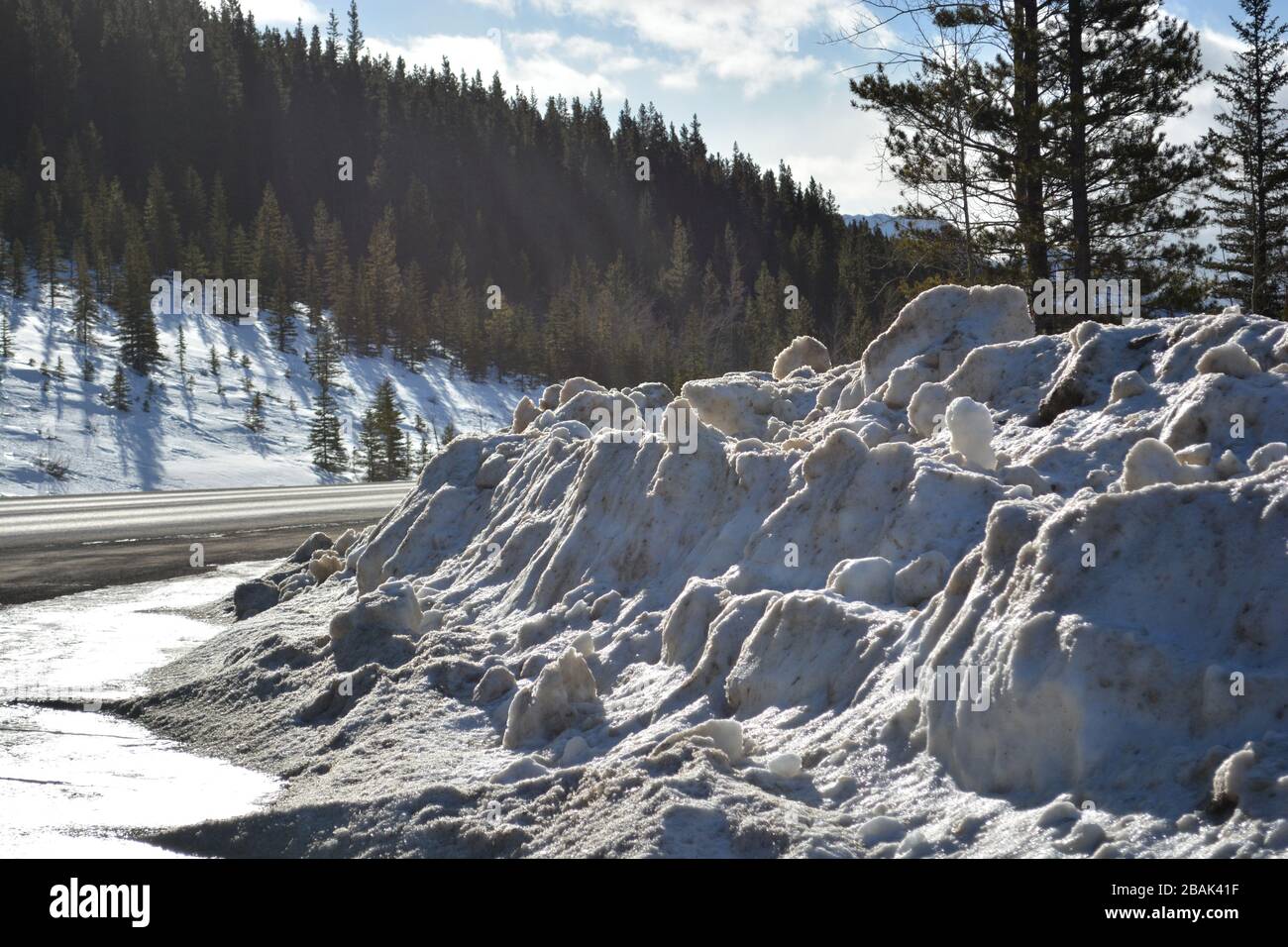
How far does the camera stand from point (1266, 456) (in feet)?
14.9

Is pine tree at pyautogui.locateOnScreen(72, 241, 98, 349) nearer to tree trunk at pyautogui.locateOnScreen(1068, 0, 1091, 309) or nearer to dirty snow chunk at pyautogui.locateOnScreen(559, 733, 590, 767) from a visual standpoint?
tree trunk at pyautogui.locateOnScreen(1068, 0, 1091, 309)

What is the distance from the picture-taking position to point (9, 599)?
446 inches

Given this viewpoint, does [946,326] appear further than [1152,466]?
Yes

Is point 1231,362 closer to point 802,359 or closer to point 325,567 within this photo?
point 802,359

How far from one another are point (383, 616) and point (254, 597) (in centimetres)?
346

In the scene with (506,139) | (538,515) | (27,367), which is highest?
(506,139)

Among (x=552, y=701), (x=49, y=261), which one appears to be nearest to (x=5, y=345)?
(x=49, y=261)

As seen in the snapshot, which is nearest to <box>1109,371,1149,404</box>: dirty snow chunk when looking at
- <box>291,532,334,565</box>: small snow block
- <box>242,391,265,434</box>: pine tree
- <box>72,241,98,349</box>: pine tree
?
<box>291,532,334,565</box>: small snow block

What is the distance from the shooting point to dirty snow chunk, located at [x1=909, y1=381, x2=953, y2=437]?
6.41 meters

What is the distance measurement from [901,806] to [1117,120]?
20.9 meters

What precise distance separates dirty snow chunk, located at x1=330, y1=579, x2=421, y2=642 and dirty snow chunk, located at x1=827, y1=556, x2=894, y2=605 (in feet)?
10.4

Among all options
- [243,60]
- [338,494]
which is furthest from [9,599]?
[243,60]

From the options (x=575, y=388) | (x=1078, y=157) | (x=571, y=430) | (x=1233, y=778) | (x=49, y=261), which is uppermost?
(x=49, y=261)

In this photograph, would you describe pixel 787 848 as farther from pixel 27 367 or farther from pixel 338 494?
pixel 27 367
